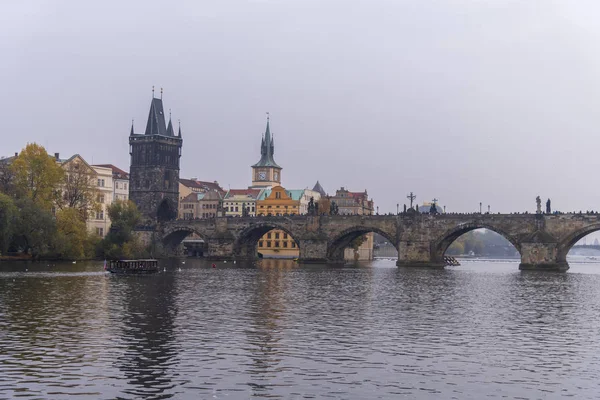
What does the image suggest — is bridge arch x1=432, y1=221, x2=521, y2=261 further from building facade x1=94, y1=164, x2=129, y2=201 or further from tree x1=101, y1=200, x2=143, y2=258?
building facade x1=94, y1=164, x2=129, y2=201

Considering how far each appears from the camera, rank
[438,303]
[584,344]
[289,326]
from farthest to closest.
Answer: [438,303], [289,326], [584,344]

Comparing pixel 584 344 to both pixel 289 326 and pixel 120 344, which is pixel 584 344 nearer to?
pixel 289 326

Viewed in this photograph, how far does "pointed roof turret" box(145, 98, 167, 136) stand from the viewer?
534 feet

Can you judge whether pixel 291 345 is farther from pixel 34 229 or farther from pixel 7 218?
pixel 34 229

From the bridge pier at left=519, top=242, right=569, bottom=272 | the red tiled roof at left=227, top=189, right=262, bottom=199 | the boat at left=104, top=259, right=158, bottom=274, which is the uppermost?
the red tiled roof at left=227, top=189, right=262, bottom=199

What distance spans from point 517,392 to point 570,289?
4637 centimetres

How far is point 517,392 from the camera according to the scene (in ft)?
79.2

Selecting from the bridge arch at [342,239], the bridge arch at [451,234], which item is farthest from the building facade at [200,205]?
the bridge arch at [451,234]

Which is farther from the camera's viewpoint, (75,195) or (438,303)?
(75,195)

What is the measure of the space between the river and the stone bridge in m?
46.4

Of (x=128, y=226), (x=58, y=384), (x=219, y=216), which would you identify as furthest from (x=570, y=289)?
(x=219, y=216)

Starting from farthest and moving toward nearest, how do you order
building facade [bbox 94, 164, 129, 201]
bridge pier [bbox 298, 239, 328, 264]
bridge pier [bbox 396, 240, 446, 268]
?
building facade [bbox 94, 164, 129, 201]
bridge pier [bbox 298, 239, 328, 264]
bridge pier [bbox 396, 240, 446, 268]

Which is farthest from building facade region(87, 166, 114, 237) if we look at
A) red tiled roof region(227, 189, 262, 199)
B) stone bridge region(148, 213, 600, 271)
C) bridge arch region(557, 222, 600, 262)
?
bridge arch region(557, 222, 600, 262)

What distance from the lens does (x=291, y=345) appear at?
104ft
